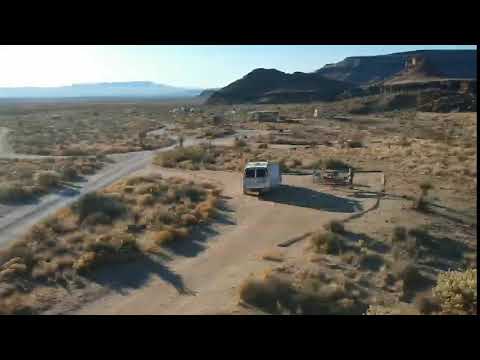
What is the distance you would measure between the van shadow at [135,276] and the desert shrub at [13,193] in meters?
12.4

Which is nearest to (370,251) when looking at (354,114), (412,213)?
(412,213)

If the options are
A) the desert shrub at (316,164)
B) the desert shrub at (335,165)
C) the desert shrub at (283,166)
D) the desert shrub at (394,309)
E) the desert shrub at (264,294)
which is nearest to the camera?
the desert shrub at (394,309)

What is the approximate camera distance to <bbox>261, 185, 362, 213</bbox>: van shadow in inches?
850

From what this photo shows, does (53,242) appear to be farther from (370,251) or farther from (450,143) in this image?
(450,143)

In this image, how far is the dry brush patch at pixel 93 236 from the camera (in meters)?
13.1

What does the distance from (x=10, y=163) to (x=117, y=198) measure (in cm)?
1929

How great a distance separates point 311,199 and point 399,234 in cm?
723

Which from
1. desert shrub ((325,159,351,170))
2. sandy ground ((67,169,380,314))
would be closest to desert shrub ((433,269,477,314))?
sandy ground ((67,169,380,314))

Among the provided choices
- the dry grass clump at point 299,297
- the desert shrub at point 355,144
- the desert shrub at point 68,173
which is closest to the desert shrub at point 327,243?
the dry grass clump at point 299,297

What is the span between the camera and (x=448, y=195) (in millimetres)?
23453

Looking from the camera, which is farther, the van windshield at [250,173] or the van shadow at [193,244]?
the van windshield at [250,173]

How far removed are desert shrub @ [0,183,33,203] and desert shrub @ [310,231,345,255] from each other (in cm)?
1617

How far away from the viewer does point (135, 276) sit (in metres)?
13.7

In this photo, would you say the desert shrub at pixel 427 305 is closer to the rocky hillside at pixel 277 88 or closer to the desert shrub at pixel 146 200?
the desert shrub at pixel 146 200
